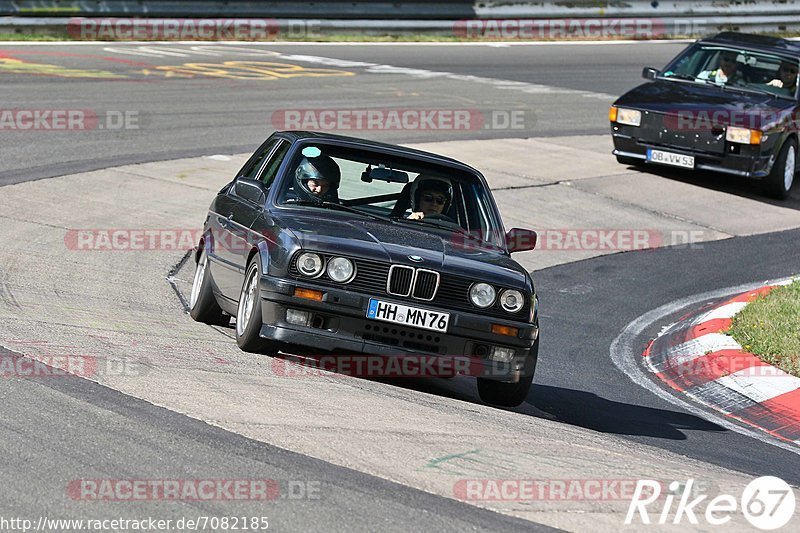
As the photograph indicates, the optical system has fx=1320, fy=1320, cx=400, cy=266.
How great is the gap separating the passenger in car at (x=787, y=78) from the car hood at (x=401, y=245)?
33.8 ft

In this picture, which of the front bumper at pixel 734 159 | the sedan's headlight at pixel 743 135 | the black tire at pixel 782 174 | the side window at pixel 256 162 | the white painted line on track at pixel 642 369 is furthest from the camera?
the black tire at pixel 782 174

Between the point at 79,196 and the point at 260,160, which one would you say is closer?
the point at 260,160

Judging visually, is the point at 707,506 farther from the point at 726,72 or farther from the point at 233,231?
the point at 726,72

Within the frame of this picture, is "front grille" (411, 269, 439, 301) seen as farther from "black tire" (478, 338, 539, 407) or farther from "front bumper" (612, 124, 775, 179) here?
"front bumper" (612, 124, 775, 179)

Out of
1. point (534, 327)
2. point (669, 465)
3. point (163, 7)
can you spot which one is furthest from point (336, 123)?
point (669, 465)

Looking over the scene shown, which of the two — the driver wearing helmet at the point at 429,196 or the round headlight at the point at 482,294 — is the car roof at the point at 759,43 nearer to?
the driver wearing helmet at the point at 429,196

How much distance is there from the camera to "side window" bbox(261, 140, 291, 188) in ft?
27.9

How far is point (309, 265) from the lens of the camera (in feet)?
23.6

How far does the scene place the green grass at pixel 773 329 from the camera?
941cm

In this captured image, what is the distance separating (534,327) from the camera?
746cm

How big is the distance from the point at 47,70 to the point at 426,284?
14709 mm

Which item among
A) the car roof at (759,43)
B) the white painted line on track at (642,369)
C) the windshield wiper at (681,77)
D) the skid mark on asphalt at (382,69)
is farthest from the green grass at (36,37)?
the white painted line on track at (642,369)

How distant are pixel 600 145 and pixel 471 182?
1084 centimetres

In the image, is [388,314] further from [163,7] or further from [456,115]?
[163,7]
